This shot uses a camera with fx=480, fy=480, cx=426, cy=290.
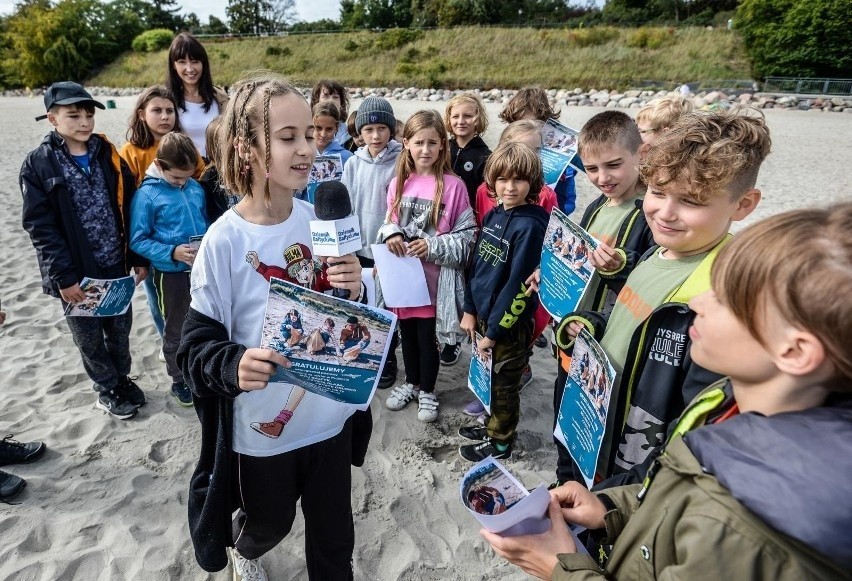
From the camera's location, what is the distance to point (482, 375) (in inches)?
126

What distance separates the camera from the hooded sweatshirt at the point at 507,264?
2881 mm

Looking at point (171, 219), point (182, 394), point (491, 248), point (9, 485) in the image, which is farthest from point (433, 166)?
point (9, 485)

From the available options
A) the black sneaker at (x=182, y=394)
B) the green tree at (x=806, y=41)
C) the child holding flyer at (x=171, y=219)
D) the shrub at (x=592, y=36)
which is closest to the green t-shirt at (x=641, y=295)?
the child holding flyer at (x=171, y=219)

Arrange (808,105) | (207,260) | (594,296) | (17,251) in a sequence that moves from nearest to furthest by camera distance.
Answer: (207,260) → (594,296) → (17,251) → (808,105)

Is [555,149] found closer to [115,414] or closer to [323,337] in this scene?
[323,337]

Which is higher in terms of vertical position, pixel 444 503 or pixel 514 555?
pixel 514 555

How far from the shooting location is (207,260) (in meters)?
1.65

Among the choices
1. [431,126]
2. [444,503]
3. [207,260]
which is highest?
[431,126]

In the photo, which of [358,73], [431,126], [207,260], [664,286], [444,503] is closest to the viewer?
[207,260]

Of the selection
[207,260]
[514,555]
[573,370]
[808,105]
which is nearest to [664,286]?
[573,370]

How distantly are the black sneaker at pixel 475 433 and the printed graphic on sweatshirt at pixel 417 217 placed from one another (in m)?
1.40

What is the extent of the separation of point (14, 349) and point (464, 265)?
13.4 feet

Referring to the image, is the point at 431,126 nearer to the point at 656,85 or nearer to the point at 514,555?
the point at 514,555

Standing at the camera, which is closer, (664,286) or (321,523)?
(664,286)
